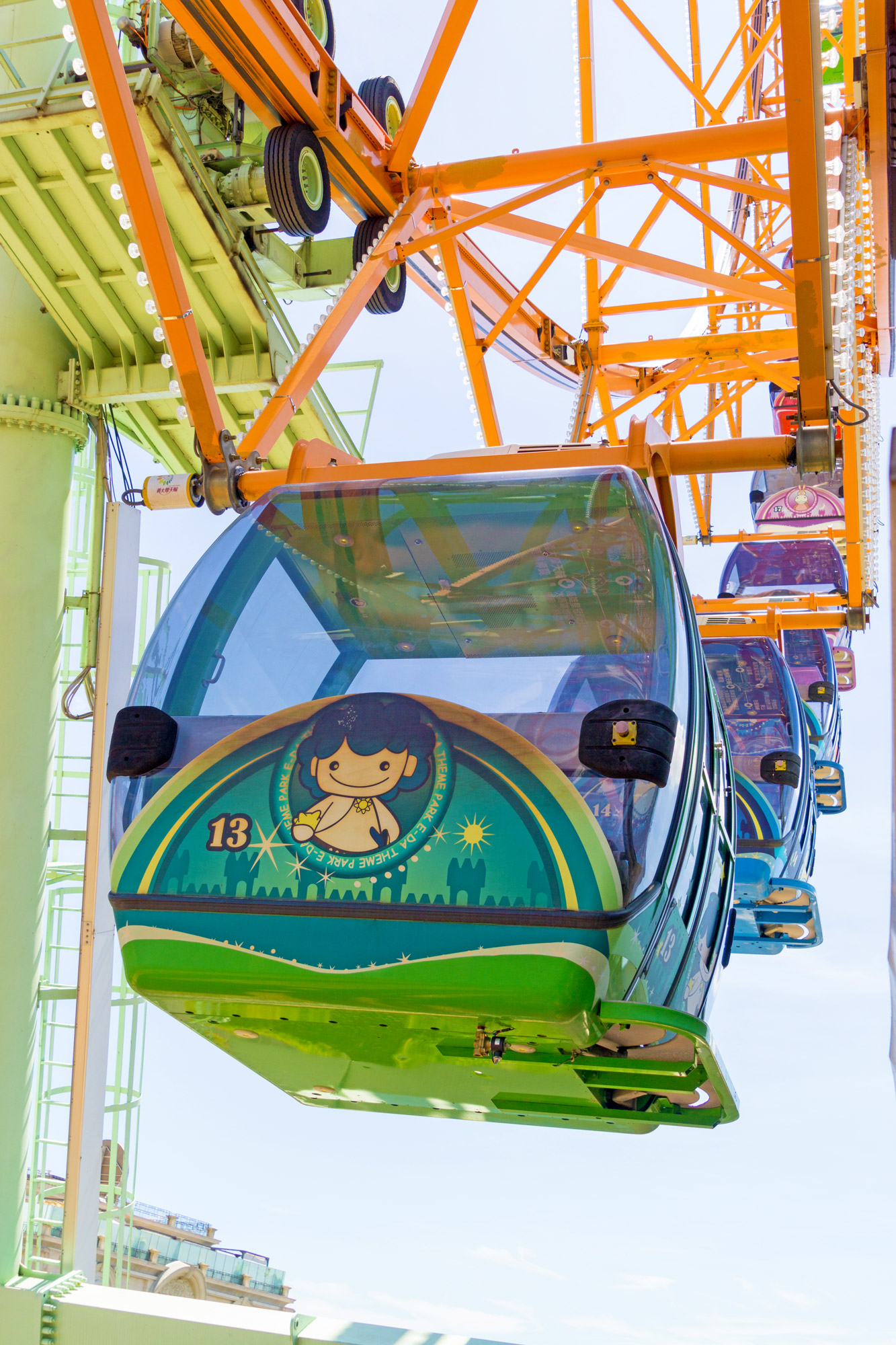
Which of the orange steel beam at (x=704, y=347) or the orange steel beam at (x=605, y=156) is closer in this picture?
the orange steel beam at (x=605, y=156)

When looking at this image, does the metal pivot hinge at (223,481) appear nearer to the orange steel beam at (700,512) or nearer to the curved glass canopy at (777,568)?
the orange steel beam at (700,512)

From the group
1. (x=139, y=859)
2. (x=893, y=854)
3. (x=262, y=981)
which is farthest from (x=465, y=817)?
(x=893, y=854)

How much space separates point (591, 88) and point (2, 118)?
4086mm

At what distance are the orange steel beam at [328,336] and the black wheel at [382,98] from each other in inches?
40.1

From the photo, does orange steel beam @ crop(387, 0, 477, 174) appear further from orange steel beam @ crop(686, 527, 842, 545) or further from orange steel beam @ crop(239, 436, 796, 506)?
orange steel beam @ crop(686, 527, 842, 545)

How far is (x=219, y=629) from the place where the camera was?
11.3ft

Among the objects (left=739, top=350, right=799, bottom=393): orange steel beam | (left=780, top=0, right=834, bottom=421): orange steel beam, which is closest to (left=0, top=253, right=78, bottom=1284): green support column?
(left=739, top=350, right=799, bottom=393): orange steel beam

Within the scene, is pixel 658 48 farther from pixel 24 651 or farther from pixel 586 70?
pixel 24 651

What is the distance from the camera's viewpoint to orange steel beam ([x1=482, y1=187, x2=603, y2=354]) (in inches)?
279

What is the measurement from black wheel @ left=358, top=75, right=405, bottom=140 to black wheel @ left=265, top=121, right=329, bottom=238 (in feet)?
4.51

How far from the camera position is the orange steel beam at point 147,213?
17.2 ft

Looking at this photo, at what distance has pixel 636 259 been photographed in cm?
795

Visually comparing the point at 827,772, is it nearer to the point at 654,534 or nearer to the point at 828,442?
the point at 828,442

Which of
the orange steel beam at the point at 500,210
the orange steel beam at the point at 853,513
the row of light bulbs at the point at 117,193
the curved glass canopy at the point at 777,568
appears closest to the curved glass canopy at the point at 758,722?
the orange steel beam at the point at 853,513
